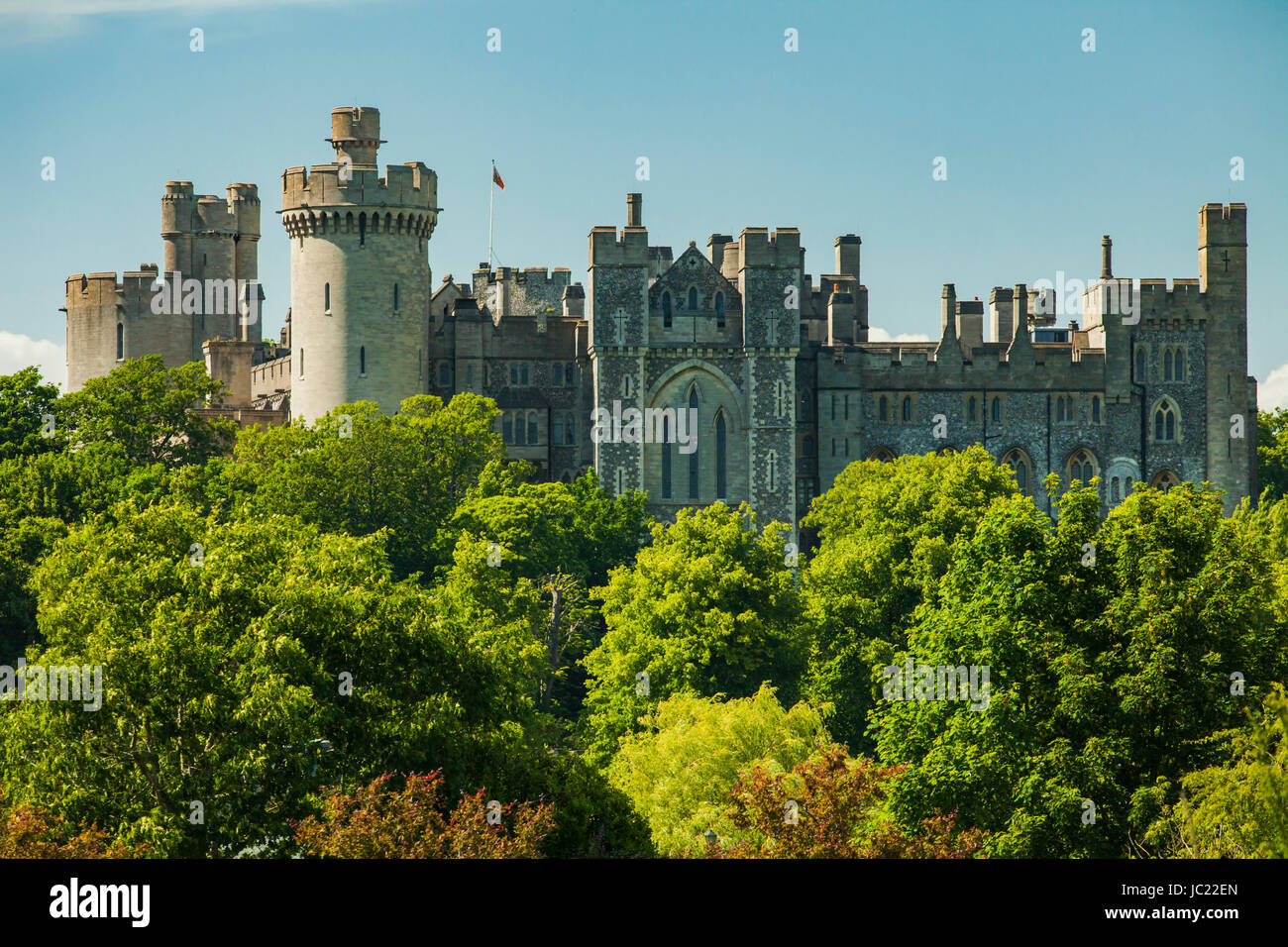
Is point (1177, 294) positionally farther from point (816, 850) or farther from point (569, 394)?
point (816, 850)

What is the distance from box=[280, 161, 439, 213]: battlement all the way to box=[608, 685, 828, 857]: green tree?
30.7 meters

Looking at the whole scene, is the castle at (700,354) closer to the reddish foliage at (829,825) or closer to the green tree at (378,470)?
the green tree at (378,470)

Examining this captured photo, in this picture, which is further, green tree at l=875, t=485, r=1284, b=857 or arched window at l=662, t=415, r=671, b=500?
arched window at l=662, t=415, r=671, b=500

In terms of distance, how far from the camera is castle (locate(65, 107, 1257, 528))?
7144cm

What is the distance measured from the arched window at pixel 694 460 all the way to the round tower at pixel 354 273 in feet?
35.4

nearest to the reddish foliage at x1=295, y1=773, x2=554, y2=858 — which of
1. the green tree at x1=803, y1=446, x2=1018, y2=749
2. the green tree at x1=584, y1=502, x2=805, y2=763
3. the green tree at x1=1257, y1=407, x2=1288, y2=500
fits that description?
the green tree at x1=584, y1=502, x2=805, y2=763

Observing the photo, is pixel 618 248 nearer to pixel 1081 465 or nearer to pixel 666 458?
pixel 666 458

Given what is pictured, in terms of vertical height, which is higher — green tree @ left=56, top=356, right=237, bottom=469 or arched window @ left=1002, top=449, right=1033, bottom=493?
green tree @ left=56, top=356, right=237, bottom=469

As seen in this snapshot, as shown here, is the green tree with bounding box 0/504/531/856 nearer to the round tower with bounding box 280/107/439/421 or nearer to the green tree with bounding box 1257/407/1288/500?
the round tower with bounding box 280/107/439/421

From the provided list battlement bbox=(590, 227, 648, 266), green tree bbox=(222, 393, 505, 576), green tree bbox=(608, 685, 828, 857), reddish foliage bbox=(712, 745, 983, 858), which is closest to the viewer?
reddish foliage bbox=(712, 745, 983, 858)

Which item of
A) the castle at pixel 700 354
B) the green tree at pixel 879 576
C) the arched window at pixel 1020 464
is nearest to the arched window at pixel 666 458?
the castle at pixel 700 354

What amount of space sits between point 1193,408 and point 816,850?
54.9 m
